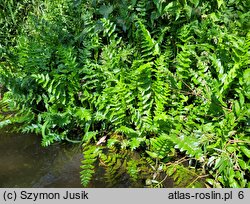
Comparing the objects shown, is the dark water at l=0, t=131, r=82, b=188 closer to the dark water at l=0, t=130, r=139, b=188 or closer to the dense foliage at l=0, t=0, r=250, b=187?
the dark water at l=0, t=130, r=139, b=188

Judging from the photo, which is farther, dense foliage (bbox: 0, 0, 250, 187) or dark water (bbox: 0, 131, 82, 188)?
dark water (bbox: 0, 131, 82, 188)

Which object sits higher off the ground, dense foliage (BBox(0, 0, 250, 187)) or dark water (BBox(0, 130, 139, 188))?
dense foliage (BBox(0, 0, 250, 187))

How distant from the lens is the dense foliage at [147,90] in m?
3.12

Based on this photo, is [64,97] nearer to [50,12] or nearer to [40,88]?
[40,88]

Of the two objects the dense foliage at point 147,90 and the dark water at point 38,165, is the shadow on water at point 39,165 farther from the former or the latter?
the dense foliage at point 147,90

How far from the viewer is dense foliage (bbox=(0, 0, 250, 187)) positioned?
312 cm

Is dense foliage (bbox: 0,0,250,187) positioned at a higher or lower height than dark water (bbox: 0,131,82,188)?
higher

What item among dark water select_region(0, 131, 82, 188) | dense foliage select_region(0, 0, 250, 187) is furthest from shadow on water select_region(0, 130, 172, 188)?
dense foliage select_region(0, 0, 250, 187)

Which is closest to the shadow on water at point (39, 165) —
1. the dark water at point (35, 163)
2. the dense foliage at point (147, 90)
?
the dark water at point (35, 163)

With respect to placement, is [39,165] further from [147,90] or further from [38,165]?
[147,90]

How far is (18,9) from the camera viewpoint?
5438 millimetres

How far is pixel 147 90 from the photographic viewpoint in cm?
344
